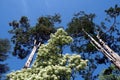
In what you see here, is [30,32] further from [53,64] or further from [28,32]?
[53,64]

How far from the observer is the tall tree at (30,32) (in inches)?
1278

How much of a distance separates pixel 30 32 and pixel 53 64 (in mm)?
14119

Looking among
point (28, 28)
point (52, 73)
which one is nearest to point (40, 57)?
point (52, 73)

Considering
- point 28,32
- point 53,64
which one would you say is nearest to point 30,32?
point 28,32

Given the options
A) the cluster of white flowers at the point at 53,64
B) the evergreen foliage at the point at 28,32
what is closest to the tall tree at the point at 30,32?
the evergreen foliage at the point at 28,32

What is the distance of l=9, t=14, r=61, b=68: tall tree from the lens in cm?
3247

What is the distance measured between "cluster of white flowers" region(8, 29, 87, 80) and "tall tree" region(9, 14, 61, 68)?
36.9 ft

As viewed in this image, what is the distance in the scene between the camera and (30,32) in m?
33.0

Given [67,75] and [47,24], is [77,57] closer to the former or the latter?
[67,75]

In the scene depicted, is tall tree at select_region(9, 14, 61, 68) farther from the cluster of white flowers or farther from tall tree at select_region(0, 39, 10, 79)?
the cluster of white flowers

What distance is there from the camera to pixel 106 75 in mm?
33531

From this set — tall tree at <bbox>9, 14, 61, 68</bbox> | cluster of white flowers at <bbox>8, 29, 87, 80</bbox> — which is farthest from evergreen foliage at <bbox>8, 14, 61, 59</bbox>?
cluster of white flowers at <bbox>8, 29, 87, 80</bbox>

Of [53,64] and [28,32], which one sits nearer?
[53,64]

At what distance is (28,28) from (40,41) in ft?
9.05
